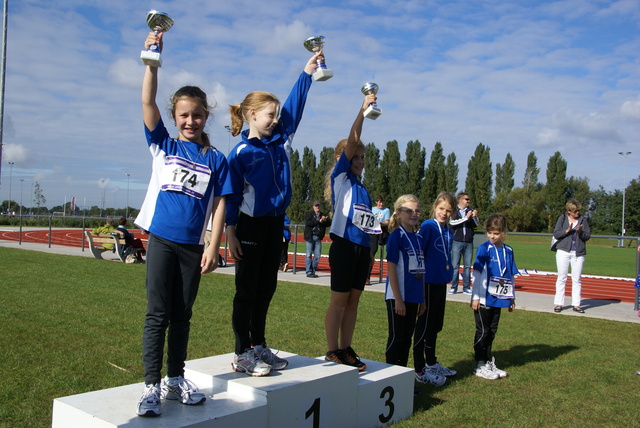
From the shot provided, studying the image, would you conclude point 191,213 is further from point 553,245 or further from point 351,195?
point 553,245

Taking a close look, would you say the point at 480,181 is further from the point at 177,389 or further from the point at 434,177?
the point at 177,389

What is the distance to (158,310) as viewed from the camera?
2.92 meters

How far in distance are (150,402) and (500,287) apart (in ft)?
12.1

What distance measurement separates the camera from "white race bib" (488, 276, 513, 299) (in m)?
5.30

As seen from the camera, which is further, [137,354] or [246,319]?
[137,354]

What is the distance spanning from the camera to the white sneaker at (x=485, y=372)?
5036mm

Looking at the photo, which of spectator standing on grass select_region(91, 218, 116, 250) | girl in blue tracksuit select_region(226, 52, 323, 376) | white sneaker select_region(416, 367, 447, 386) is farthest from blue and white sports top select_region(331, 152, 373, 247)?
spectator standing on grass select_region(91, 218, 116, 250)

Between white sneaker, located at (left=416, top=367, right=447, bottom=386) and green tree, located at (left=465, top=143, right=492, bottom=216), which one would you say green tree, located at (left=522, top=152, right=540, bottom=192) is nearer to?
green tree, located at (left=465, top=143, right=492, bottom=216)

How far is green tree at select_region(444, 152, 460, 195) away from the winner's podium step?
196 feet

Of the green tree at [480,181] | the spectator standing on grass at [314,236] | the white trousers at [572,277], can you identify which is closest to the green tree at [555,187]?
the green tree at [480,181]

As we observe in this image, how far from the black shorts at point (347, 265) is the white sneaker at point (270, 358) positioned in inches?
31.0

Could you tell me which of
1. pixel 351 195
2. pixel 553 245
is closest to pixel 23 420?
pixel 351 195

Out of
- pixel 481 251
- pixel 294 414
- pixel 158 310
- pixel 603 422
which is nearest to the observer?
pixel 158 310

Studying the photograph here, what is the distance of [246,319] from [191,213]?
90 cm
